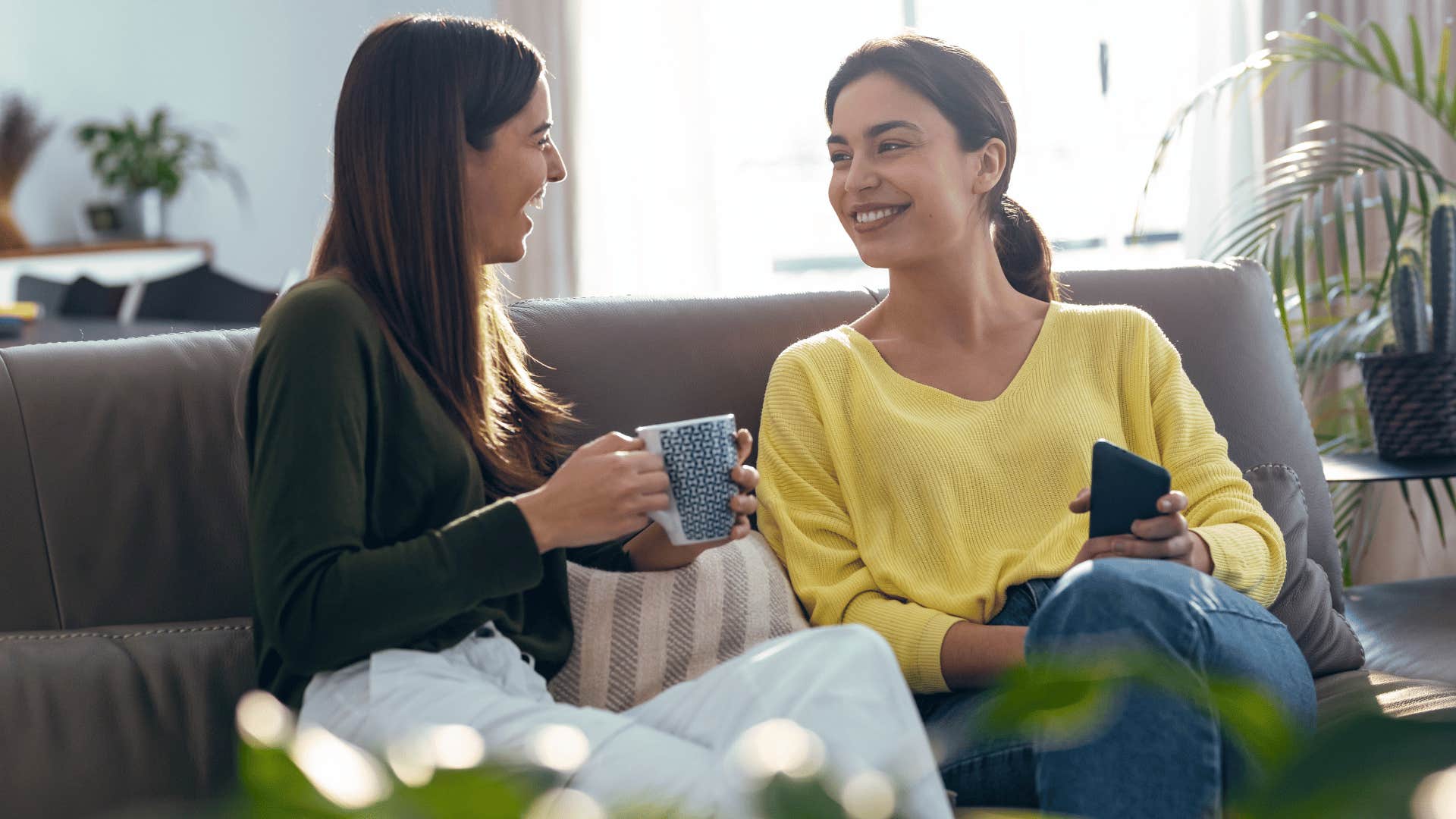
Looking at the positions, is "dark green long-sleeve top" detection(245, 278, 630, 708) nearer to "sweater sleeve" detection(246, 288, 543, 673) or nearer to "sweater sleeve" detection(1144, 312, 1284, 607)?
"sweater sleeve" detection(246, 288, 543, 673)

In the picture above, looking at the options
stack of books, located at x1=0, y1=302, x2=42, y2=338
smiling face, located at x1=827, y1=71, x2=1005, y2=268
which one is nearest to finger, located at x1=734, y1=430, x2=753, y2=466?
smiling face, located at x1=827, y1=71, x2=1005, y2=268

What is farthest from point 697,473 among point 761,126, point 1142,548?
point 761,126

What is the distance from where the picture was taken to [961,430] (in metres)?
1.60

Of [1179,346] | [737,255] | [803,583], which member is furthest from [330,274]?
[737,255]

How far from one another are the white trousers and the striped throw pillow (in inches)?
6.3

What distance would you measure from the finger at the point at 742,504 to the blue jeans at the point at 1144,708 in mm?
274

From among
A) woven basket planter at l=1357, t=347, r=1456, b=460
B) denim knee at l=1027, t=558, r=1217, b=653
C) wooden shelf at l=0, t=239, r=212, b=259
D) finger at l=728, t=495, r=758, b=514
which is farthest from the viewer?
wooden shelf at l=0, t=239, r=212, b=259

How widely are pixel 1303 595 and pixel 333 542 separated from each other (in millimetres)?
1196

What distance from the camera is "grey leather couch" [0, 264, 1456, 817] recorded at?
1227 mm

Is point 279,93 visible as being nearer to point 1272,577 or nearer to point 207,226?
point 207,226

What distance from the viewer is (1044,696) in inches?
10.9

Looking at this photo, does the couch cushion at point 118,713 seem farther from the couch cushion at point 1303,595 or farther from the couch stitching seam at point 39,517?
the couch cushion at point 1303,595

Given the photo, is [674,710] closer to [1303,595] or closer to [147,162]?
[1303,595]

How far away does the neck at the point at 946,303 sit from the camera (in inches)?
68.2
